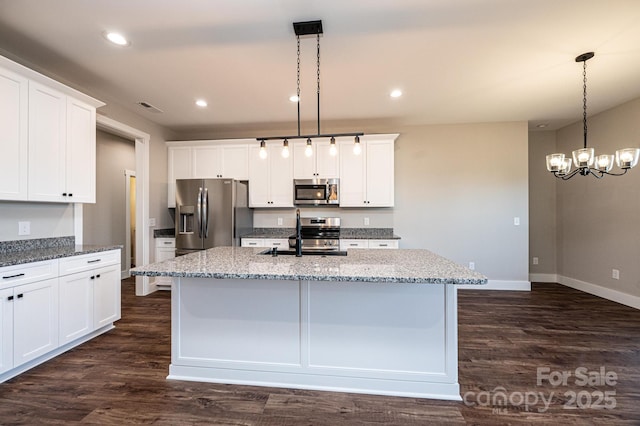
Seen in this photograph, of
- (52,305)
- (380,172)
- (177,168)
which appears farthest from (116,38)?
(380,172)

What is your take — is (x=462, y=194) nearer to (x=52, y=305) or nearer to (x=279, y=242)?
(x=279, y=242)

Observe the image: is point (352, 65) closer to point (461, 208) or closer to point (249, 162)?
point (249, 162)

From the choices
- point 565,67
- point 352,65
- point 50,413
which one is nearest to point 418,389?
point 50,413

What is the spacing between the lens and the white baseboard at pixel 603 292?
372cm

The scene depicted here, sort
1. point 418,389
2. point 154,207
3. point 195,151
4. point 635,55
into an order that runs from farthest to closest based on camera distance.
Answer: point 195,151, point 154,207, point 635,55, point 418,389

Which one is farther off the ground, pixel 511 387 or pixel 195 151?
pixel 195 151

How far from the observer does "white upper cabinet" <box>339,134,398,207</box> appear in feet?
14.5

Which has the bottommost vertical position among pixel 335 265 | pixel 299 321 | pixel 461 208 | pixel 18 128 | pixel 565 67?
pixel 299 321

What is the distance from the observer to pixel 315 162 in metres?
4.56

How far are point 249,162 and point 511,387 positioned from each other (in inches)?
167

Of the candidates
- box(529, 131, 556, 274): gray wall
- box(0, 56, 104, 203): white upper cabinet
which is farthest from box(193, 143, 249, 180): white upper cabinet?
box(529, 131, 556, 274): gray wall

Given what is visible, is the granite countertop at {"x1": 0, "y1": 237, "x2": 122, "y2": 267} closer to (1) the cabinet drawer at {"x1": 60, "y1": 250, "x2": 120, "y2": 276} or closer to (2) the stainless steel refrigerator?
(1) the cabinet drawer at {"x1": 60, "y1": 250, "x2": 120, "y2": 276}

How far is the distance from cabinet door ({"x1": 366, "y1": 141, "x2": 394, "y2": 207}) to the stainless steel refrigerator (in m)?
2.14

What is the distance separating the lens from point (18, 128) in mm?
2318
